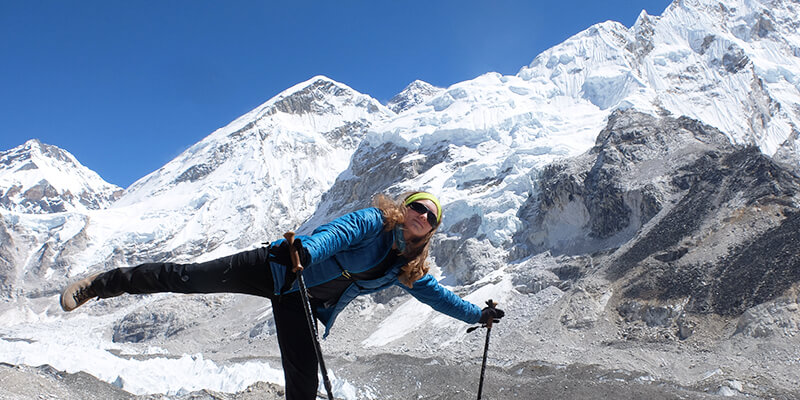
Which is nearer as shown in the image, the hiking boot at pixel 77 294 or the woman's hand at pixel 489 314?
the hiking boot at pixel 77 294

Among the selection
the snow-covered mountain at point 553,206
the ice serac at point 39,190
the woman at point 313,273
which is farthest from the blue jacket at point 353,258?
the ice serac at point 39,190

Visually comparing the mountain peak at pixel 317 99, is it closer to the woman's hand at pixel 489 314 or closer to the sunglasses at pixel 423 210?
the woman's hand at pixel 489 314

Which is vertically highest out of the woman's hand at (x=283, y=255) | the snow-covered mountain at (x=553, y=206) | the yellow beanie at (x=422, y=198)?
the snow-covered mountain at (x=553, y=206)

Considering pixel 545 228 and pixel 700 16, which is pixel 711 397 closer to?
pixel 545 228

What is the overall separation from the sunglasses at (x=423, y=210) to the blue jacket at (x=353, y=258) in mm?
235

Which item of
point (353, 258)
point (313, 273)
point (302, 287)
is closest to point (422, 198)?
point (353, 258)

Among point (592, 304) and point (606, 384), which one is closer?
point (606, 384)

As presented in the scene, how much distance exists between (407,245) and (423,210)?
270mm

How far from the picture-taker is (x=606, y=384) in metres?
10.4

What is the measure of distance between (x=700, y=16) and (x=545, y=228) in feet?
213

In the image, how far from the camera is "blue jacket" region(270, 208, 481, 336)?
3057mm

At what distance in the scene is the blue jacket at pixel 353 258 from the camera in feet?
10.0

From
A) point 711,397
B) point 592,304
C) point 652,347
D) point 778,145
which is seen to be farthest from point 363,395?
point 778,145

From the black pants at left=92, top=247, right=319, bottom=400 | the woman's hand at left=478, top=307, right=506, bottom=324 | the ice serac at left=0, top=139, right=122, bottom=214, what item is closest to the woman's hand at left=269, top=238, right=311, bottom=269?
the black pants at left=92, top=247, right=319, bottom=400
